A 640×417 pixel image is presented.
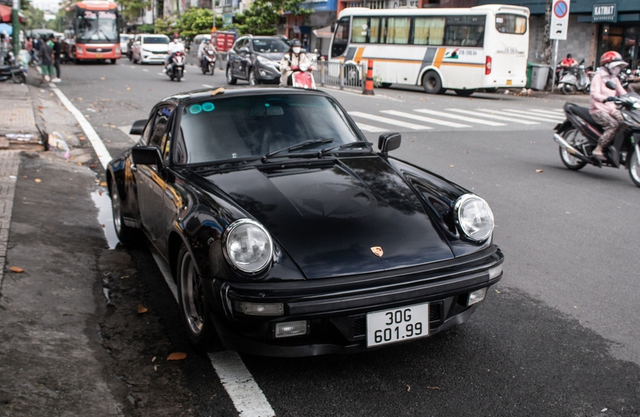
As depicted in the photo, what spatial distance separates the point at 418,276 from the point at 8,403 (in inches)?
79.2

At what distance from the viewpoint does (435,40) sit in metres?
25.5

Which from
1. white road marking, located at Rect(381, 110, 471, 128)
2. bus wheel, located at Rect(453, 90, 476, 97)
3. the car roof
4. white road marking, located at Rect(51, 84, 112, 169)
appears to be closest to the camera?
the car roof

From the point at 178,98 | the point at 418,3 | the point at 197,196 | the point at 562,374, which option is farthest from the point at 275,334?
the point at 418,3

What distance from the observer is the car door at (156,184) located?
180 inches

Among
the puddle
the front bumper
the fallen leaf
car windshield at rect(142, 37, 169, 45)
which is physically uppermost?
car windshield at rect(142, 37, 169, 45)

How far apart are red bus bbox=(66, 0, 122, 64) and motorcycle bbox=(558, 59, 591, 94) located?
80.2 feet

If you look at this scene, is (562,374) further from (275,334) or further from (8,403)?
(8,403)

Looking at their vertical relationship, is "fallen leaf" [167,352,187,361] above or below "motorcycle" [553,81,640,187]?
below

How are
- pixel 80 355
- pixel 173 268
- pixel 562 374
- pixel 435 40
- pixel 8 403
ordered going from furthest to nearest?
pixel 435 40 → pixel 173 268 → pixel 80 355 → pixel 562 374 → pixel 8 403

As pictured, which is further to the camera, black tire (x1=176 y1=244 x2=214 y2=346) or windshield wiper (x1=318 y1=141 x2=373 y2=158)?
windshield wiper (x1=318 y1=141 x2=373 y2=158)

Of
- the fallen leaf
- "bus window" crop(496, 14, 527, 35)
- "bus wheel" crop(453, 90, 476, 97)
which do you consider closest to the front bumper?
the fallen leaf

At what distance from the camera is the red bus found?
38656 mm

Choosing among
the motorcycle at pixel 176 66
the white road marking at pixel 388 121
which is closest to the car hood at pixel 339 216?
the white road marking at pixel 388 121

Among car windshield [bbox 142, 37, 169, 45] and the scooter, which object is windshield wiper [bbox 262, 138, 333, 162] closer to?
the scooter
